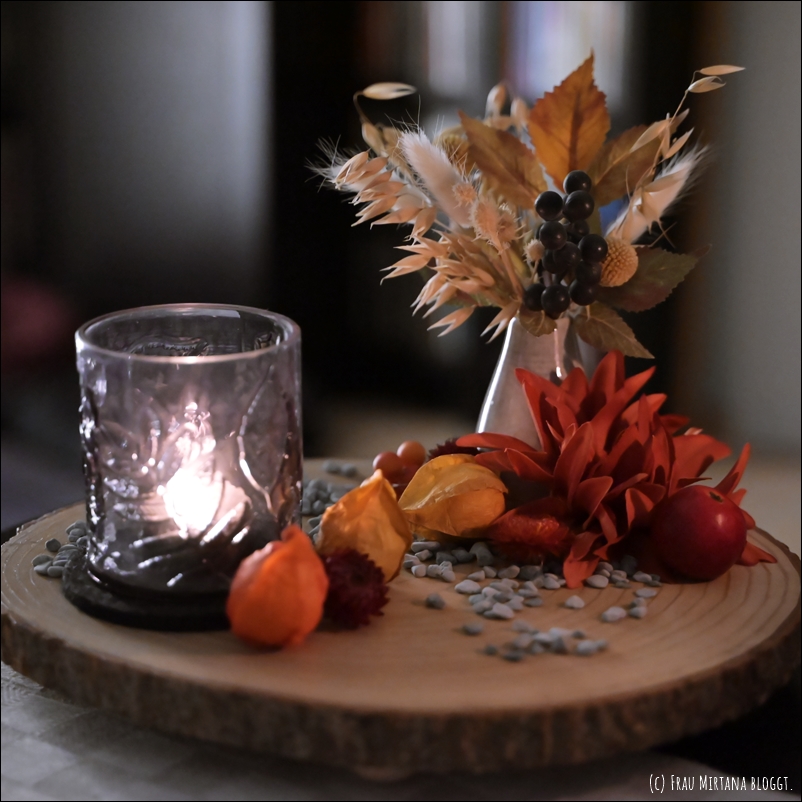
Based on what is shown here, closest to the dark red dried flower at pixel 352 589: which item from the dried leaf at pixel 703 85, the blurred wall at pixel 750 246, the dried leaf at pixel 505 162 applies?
the dried leaf at pixel 505 162

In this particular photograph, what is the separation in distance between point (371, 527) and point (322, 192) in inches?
52.3

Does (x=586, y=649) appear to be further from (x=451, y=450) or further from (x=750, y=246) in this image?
(x=750, y=246)

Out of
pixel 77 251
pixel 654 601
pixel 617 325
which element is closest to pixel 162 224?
pixel 77 251

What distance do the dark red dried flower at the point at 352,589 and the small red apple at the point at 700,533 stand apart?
20cm

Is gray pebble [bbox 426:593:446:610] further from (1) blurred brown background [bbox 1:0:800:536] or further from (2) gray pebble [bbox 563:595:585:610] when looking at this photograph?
(1) blurred brown background [bbox 1:0:800:536]

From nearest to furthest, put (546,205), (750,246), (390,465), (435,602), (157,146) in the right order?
(435,602) → (546,205) → (390,465) → (157,146) → (750,246)

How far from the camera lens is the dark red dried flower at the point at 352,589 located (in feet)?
2.01

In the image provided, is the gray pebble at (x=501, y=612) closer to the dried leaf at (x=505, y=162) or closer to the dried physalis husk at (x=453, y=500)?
the dried physalis husk at (x=453, y=500)

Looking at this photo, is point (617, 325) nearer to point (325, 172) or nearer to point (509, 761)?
point (325, 172)

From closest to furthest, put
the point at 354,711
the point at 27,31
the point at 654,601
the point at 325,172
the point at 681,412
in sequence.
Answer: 1. the point at 354,711
2. the point at 654,601
3. the point at 325,172
4. the point at 27,31
5. the point at 681,412

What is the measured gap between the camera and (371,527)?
659mm

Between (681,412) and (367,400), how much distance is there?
623 mm

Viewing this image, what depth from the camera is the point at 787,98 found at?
1758 mm

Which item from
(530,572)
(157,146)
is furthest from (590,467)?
(157,146)
